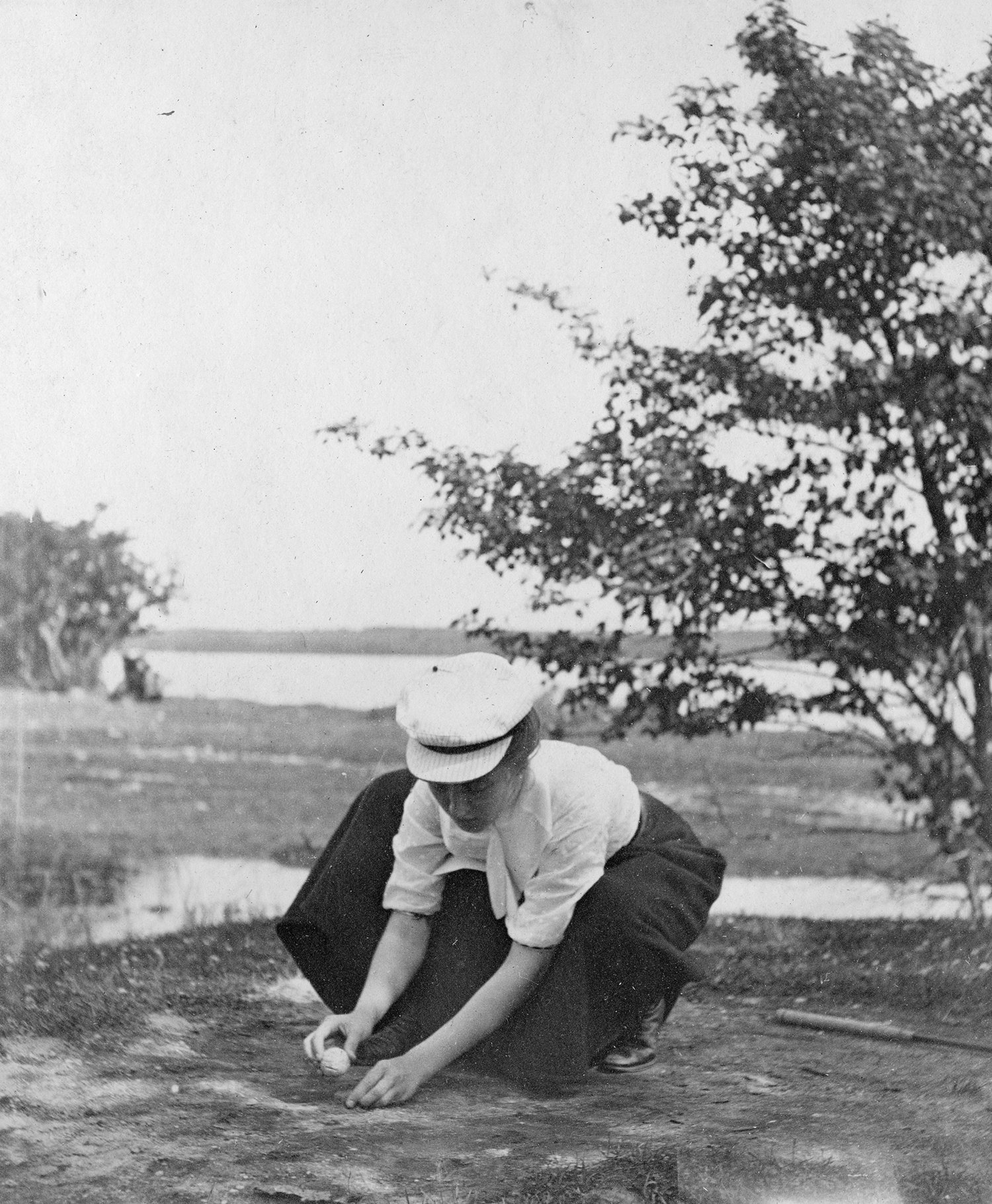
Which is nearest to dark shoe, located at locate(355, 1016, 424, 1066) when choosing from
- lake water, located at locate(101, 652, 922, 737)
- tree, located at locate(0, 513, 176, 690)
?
lake water, located at locate(101, 652, 922, 737)

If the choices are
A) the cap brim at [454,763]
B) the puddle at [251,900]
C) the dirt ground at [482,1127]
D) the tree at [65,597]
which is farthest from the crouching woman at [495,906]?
the tree at [65,597]

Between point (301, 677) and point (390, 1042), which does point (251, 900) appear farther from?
point (390, 1042)

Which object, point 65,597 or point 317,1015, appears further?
point 65,597

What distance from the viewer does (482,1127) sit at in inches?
114

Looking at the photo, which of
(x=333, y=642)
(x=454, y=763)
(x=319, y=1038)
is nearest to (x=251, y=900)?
(x=333, y=642)

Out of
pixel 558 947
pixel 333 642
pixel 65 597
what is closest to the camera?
pixel 558 947

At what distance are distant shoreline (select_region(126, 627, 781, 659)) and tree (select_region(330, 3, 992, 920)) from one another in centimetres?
27

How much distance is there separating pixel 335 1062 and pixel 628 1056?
0.72 metres

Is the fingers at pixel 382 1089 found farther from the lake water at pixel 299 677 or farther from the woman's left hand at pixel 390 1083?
the lake water at pixel 299 677

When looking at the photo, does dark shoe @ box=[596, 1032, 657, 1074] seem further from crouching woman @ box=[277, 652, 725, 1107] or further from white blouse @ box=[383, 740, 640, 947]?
white blouse @ box=[383, 740, 640, 947]

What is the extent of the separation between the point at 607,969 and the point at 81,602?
6.17 feet

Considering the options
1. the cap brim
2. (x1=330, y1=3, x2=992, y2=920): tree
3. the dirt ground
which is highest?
(x1=330, y1=3, x2=992, y2=920): tree

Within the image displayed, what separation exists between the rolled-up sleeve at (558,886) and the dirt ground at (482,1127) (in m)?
0.38

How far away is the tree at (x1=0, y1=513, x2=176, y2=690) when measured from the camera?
383 centimetres
